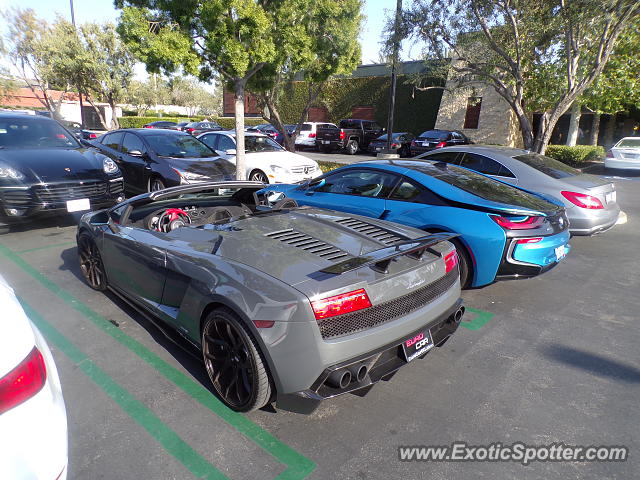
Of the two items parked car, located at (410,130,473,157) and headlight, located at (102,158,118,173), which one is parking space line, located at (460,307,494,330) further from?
parked car, located at (410,130,473,157)

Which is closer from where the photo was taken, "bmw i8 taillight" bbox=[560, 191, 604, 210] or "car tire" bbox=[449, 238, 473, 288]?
"car tire" bbox=[449, 238, 473, 288]

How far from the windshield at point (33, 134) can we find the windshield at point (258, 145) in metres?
4.36

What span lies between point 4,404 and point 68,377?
66.8 inches

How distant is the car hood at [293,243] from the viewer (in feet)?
8.11

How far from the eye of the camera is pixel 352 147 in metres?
23.0

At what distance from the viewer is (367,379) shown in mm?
2365

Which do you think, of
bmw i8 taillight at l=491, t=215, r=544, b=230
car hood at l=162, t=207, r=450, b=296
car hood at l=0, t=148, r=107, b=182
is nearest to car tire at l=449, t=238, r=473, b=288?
bmw i8 taillight at l=491, t=215, r=544, b=230

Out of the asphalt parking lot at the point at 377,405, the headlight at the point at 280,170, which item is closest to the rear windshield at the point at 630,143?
the headlight at the point at 280,170

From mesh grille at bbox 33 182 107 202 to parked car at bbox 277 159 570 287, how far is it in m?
3.58

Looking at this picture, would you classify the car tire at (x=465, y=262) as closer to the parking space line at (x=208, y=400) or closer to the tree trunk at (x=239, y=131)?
the parking space line at (x=208, y=400)

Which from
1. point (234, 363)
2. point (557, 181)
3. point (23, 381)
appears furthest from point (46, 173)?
point (557, 181)

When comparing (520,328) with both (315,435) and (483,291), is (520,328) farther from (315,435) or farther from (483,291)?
(315,435)

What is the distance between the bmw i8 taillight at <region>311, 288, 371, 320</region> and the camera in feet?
7.34

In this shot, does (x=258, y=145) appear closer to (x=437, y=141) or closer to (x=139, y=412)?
(x=139, y=412)
